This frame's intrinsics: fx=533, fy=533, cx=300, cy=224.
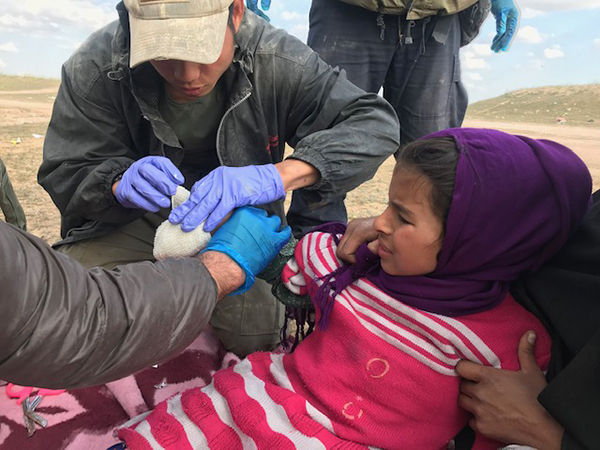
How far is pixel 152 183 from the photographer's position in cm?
205

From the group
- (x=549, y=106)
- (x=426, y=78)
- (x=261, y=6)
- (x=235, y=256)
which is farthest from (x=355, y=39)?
(x=549, y=106)

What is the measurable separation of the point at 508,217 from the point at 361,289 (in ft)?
1.48

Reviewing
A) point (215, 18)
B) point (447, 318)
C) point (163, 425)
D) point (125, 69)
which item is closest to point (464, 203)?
point (447, 318)

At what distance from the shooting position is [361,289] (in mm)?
1537

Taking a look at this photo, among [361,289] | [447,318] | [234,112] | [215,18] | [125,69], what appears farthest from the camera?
[234,112]

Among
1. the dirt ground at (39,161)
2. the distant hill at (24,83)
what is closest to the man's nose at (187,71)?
the dirt ground at (39,161)

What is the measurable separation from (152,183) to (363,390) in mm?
1125

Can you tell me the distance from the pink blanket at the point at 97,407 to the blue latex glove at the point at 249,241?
2.28ft

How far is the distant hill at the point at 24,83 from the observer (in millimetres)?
21044

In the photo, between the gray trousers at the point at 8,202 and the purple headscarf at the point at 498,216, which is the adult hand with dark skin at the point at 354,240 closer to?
the purple headscarf at the point at 498,216

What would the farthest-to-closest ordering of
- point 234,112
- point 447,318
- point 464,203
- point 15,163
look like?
1. point 15,163
2. point 234,112
3. point 447,318
4. point 464,203

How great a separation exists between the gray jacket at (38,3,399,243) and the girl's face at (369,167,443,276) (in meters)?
0.84

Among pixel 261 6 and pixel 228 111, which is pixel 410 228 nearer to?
pixel 228 111

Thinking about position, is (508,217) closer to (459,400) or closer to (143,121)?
(459,400)
